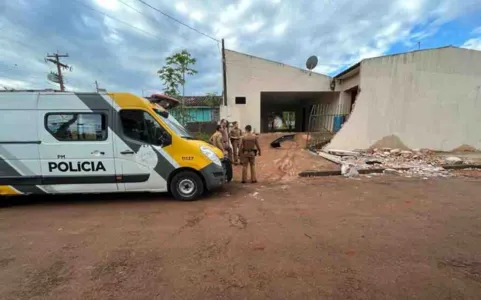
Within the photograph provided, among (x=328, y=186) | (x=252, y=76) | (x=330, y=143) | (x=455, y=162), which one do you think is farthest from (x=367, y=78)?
(x=328, y=186)

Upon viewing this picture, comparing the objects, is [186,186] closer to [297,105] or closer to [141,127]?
[141,127]

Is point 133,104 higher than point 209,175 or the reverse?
higher

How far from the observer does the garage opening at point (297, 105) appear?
18.3 meters

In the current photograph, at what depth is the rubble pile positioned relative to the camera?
8.27 m

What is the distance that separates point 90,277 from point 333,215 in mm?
3840

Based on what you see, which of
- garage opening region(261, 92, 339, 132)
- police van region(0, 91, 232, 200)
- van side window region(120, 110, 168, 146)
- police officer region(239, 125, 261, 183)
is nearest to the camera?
police van region(0, 91, 232, 200)

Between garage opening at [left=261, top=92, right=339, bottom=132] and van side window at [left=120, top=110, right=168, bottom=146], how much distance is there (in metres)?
12.2

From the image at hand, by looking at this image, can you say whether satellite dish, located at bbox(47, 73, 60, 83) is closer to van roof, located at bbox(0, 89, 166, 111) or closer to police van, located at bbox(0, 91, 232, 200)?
police van, located at bbox(0, 91, 232, 200)

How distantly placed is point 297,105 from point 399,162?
60.6 ft

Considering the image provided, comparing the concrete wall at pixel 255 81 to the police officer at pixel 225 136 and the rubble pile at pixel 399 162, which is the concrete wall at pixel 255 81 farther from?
the police officer at pixel 225 136

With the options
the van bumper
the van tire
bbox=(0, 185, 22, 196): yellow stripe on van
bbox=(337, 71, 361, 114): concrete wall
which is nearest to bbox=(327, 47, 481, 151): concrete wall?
bbox=(337, 71, 361, 114): concrete wall

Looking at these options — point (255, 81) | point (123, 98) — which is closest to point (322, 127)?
point (255, 81)

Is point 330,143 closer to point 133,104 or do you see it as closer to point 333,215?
point 333,215

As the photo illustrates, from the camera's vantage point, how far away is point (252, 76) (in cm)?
1653
